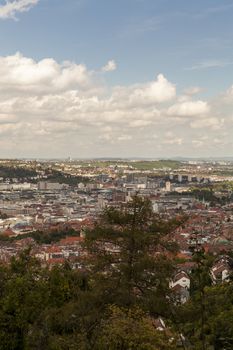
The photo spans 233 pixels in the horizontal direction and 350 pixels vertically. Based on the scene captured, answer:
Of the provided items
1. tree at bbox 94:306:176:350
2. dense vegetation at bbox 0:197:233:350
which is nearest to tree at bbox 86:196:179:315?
dense vegetation at bbox 0:197:233:350

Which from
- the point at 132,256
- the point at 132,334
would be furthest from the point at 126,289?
the point at 132,334

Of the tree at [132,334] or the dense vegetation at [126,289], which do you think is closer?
the tree at [132,334]

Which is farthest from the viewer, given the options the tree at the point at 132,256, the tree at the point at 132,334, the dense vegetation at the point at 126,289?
the tree at the point at 132,256

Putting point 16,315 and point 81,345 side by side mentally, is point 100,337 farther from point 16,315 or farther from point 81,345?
point 16,315

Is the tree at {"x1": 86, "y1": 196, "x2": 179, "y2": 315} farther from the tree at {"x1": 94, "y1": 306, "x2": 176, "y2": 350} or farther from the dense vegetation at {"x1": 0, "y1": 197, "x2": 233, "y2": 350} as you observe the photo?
the tree at {"x1": 94, "y1": 306, "x2": 176, "y2": 350}

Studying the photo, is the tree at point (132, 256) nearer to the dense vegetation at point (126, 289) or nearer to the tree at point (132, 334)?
the dense vegetation at point (126, 289)

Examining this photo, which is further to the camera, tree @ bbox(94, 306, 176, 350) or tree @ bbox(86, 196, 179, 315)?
tree @ bbox(86, 196, 179, 315)

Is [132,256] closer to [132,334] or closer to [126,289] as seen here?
[126,289]

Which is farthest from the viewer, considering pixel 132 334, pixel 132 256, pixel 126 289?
pixel 132 256

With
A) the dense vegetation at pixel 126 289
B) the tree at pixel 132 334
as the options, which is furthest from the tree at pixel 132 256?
the tree at pixel 132 334

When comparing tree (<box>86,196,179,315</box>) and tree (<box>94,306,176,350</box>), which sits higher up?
tree (<box>86,196,179,315</box>)

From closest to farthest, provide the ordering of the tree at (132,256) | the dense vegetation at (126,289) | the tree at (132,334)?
the tree at (132,334) → the dense vegetation at (126,289) → the tree at (132,256)

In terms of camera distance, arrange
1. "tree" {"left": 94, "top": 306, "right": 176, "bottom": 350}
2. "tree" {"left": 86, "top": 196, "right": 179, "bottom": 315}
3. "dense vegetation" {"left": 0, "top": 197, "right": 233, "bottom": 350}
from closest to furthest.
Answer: "tree" {"left": 94, "top": 306, "right": 176, "bottom": 350} < "dense vegetation" {"left": 0, "top": 197, "right": 233, "bottom": 350} < "tree" {"left": 86, "top": 196, "right": 179, "bottom": 315}
